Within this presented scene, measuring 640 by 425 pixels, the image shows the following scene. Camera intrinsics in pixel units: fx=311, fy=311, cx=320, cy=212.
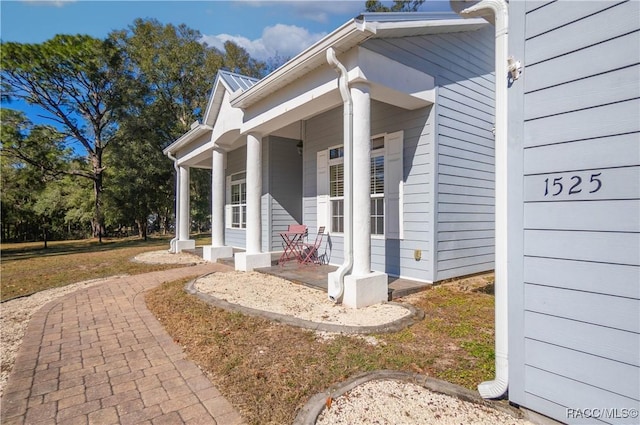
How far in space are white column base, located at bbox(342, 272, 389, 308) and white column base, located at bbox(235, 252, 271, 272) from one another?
3.22 m

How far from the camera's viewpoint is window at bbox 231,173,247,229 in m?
10.2

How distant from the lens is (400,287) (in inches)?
195

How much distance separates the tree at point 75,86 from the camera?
16.3 m

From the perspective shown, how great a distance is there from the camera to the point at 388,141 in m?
5.88

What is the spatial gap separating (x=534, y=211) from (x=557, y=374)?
965 millimetres

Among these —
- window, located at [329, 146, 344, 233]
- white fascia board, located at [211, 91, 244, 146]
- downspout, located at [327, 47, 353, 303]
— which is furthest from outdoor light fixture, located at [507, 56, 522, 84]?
white fascia board, located at [211, 91, 244, 146]

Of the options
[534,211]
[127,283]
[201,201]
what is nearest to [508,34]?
[534,211]

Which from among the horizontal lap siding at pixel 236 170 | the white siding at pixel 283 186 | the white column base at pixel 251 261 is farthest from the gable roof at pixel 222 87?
the white column base at pixel 251 261

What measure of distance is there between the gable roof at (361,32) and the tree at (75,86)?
17.3m

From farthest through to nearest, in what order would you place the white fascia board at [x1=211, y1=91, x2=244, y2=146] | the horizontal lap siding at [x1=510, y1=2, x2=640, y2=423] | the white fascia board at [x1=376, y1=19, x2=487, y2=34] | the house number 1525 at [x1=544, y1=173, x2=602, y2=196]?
1. the white fascia board at [x1=211, y1=91, x2=244, y2=146]
2. the white fascia board at [x1=376, y1=19, x2=487, y2=34]
3. the house number 1525 at [x1=544, y1=173, x2=602, y2=196]
4. the horizontal lap siding at [x1=510, y1=2, x2=640, y2=423]

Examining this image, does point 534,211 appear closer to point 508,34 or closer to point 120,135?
point 508,34

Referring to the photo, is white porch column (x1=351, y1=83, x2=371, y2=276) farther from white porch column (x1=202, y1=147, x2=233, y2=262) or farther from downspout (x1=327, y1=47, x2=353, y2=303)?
white porch column (x1=202, y1=147, x2=233, y2=262)

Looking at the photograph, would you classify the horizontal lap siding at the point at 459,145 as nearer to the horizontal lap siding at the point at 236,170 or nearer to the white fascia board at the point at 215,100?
the white fascia board at the point at 215,100

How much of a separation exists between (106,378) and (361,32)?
15.5 feet
